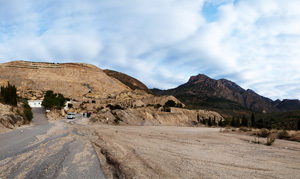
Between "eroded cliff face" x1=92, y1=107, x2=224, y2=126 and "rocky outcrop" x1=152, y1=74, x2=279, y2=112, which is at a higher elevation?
"rocky outcrop" x1=152, y1=74, x2=279, y2=112

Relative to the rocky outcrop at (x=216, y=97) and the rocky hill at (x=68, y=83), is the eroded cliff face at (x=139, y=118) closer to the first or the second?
the rocky hill at (x=68, y=83)

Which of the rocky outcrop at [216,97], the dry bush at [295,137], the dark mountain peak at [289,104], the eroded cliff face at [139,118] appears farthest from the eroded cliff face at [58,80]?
the dark mountain peak at [289,104]

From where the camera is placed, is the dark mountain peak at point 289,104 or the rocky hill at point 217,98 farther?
the dark mountain peak at point 289,104

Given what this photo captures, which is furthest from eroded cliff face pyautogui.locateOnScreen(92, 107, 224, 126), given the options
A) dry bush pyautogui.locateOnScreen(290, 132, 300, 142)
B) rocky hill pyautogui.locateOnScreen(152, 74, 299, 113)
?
rocky hill pyautogui.locateOnScreen(152, 74, 299, 113)

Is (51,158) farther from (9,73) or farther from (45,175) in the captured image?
(9,73)

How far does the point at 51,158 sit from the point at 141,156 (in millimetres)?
3315

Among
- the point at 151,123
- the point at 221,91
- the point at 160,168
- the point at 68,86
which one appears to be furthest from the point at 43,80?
the point at 160,168

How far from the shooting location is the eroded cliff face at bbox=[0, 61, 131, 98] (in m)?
109

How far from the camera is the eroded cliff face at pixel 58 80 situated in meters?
109

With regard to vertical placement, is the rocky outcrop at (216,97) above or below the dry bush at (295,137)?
above

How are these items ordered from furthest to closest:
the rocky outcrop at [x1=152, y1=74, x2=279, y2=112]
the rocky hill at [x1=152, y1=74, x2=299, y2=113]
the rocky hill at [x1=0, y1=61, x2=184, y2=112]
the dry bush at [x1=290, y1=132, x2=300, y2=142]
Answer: the rocky outcrop at [x1=152, y1=74, x2=279, y2=112], the rocky hill at [x1=152, y1=74, x2=299, y2=113], the rocky hill at [x1=0, y1=61, x2=184, y2=112], the dry bush at [x1=290, y1=132, x2=300, y2=142]

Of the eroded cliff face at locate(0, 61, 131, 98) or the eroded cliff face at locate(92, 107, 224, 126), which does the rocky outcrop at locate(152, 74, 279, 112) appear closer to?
the eroded cliff face at locate(0, 61, 131, 98)

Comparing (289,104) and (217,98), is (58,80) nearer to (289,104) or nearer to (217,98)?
(217,98)

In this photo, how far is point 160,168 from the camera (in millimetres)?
5781
